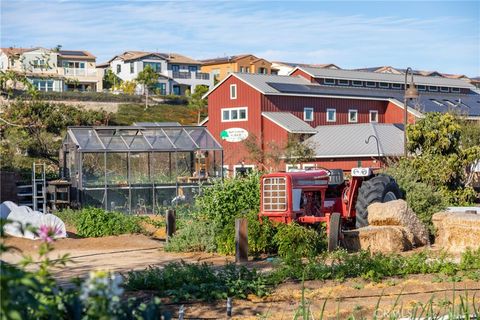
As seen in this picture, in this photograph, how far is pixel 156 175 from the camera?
96.4 ft

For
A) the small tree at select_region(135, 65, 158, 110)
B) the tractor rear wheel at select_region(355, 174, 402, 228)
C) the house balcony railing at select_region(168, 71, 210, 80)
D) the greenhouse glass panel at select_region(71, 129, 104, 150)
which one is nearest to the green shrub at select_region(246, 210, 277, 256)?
the tractor rear wheel at select_region(355, 174, 402, 228)

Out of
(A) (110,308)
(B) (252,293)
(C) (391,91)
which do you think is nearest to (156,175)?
(B) (252,293)

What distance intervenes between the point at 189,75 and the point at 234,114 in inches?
1961

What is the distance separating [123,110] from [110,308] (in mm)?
67203

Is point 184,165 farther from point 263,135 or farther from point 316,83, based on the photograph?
point 316,83

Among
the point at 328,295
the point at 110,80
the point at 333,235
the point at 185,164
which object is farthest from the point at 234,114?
the point at 110,80

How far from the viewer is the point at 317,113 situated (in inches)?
2063

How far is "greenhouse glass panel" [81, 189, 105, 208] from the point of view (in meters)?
27.2

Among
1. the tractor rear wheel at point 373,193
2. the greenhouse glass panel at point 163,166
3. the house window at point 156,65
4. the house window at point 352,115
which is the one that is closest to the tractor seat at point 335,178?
the tractor rear wheel at point 373,193

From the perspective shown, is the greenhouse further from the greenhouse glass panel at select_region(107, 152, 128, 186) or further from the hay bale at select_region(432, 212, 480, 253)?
the hay bale at select_region(432, 212, 480, 253)

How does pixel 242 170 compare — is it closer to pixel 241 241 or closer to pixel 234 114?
pixel 234 114

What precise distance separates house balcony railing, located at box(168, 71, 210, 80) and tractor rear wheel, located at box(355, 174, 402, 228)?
80884 millimetres

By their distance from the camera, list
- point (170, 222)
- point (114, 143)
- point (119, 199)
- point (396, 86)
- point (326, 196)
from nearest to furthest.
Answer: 1. point (326, 196)
2. point (170, 222)
3. point (119, 199)
4. point (114, 143)
5. point (396, 86)

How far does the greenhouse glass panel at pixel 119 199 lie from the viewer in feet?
90.1
